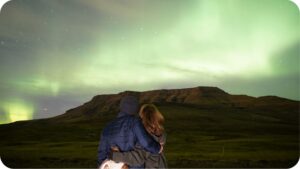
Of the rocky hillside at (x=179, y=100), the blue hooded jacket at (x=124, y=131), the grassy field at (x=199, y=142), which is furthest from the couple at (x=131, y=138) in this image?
the rocky hillside at (x=179, y=100)

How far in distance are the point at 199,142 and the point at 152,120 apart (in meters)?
12.2

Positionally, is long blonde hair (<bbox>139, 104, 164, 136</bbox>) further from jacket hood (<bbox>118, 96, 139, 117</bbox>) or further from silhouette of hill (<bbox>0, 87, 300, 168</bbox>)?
silhouette of hill (<bbox>0, 87, 300, 168</bbox>)

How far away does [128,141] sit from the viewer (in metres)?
2.99

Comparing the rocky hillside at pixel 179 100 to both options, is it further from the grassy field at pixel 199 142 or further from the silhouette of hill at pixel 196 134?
the grassy field at pixel 199 142

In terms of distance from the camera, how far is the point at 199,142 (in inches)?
588

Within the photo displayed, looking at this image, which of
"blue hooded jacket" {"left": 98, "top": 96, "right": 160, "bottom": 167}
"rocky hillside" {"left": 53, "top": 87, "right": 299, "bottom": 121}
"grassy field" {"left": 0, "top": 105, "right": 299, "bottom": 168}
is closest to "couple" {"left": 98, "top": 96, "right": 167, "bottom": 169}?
"blue hooded jacket" {"left": 98, "top": 96, "right": 160, "bottom": 167}

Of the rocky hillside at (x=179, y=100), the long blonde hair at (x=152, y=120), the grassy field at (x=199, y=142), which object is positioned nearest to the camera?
the long blonde hair at (x=152, y=120)

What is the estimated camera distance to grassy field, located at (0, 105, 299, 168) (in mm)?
12844

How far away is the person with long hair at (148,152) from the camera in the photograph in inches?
117

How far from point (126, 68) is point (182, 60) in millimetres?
1759

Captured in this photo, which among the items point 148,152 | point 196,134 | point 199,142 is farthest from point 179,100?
point 148,152

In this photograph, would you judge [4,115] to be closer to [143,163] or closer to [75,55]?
[75,55]

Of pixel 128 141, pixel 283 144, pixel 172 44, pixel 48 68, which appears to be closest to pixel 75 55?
pixel 48 68

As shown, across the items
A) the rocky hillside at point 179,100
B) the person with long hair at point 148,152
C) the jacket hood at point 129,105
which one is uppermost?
the rocky hillside at point 179,100
